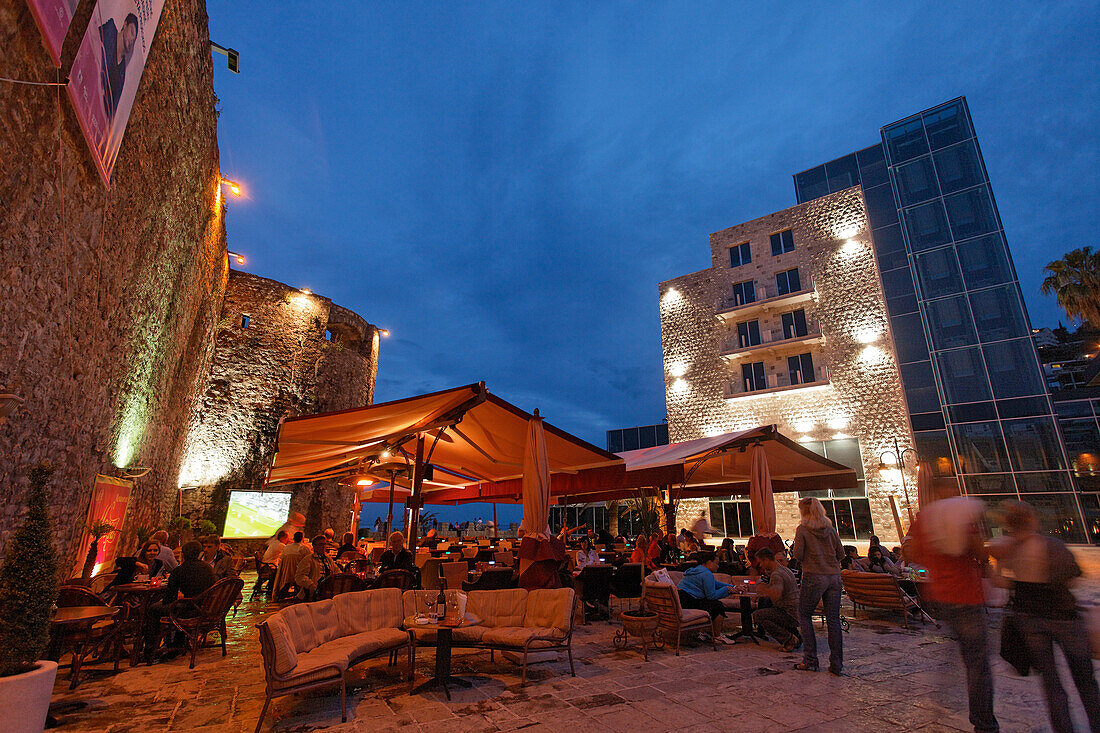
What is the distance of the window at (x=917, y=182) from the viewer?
18.5 metres

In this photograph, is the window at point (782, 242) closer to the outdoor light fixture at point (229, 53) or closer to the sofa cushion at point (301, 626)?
the outdoor light fixture at point (229, 53)

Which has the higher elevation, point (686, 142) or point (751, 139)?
point (686, 142)

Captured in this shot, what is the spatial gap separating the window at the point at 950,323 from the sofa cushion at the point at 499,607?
1913cm

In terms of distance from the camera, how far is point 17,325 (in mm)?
3498

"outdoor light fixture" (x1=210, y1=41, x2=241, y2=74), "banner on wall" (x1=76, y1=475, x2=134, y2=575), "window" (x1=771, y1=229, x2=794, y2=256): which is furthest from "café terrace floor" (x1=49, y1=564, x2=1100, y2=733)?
"window" (x1=771, y1=229, x2=794, y2=256)

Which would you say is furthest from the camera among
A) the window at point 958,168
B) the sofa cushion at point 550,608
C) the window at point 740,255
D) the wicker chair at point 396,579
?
the window at point 740,255

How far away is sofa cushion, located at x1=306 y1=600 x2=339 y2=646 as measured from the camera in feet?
12.9

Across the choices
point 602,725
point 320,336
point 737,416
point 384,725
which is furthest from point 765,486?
point 320,336

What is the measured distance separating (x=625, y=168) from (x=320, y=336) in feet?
373

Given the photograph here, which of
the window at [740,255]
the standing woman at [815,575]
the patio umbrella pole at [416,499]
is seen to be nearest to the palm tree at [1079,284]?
the window at [740,255]

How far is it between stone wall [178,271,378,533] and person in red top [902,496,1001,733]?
15207 millimetres

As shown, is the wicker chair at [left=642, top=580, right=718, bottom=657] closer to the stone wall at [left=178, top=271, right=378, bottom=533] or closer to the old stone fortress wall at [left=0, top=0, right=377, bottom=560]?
the old stone fortress wall at [left=0, top=0, right=377, bottom=560]

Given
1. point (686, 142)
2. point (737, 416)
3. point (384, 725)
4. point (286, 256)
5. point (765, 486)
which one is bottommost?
point (384, 725)

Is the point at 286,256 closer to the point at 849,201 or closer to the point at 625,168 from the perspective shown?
the point at 625,168
